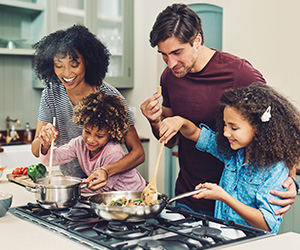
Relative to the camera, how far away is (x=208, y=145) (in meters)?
1.83

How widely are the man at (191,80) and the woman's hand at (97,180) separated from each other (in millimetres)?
304

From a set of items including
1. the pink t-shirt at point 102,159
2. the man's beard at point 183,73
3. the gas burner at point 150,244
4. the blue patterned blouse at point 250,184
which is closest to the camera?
the gas burner at point 150,244

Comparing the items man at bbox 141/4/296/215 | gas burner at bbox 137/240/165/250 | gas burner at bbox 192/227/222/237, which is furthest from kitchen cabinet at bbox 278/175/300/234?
gas burner at bbox 137/240/165/250

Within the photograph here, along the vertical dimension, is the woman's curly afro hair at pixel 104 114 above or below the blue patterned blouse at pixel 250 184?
above

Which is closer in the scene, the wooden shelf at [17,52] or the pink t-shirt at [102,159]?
the pink t-shirt at [102,159]

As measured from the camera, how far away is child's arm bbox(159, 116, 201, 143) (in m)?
1.69

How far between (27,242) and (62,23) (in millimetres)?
3118

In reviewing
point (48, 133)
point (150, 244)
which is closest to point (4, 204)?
point (48, 133)

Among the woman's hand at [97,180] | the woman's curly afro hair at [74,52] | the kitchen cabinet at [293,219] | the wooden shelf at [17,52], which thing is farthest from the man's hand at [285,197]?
the wooden shelf at [17,52]

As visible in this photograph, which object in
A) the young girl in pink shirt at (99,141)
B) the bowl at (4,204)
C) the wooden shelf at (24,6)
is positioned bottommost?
the bowl at (4,204)

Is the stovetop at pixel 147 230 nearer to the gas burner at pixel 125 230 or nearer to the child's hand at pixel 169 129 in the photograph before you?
the gas burner at pixel 125 230

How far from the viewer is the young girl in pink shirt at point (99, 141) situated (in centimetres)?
193

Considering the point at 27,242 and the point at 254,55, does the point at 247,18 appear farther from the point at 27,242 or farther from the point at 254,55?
the point at 27,242

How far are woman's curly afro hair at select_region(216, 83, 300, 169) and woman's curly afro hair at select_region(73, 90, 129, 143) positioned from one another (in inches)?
20.6
